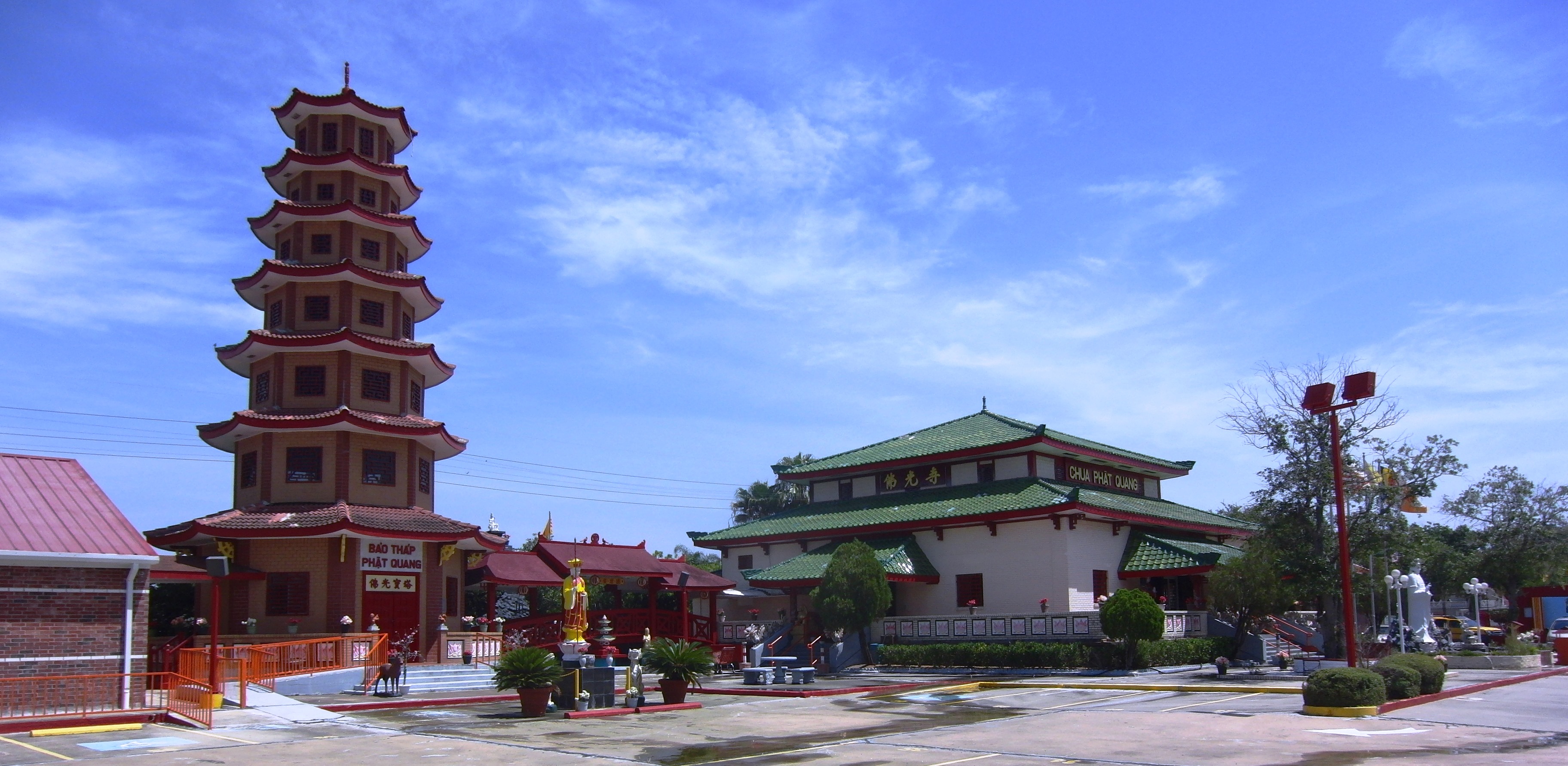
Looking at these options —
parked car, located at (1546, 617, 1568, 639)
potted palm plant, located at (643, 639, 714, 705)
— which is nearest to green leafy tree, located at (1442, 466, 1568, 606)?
parked car, located at (1546, 617, 1568, 639)

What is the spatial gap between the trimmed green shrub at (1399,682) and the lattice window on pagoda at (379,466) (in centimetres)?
2866

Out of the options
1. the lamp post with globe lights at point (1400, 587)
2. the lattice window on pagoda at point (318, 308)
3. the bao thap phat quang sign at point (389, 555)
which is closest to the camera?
the lamp post with globe lights at point (1400, 587)

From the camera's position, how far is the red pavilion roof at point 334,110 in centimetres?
4019

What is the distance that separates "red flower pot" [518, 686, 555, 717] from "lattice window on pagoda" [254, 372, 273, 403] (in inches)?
727

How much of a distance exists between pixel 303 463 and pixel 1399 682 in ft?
101

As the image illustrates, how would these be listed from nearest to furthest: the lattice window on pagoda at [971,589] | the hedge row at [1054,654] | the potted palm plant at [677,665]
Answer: the potted palm plant at [677,665], the hedge row at [1054,654], the lattice window on pagoda at [971,589]

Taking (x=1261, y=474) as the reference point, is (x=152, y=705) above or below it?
below

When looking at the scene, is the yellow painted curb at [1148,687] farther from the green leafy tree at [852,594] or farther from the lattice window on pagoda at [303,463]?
the lattice window on pagoda at [303,463]

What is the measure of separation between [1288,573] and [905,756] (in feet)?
79.7

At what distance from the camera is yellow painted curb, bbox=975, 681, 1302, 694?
88.2 feet

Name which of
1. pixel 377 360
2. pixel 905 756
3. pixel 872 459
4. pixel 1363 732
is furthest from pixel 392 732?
pixel 872 459

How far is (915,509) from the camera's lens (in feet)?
146

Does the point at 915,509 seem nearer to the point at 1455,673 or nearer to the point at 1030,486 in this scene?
the point at 1030,486

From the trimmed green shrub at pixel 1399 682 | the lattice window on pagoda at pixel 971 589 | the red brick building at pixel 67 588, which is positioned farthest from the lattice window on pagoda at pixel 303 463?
the trimmed green shrub at pixel 1399 682
